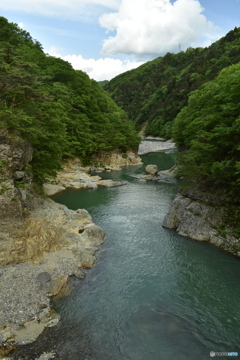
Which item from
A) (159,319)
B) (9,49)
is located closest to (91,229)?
(159,319)

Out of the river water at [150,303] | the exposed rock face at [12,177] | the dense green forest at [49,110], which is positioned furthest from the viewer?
the dense green forest at [49,110]

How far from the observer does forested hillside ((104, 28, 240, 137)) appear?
91.3m

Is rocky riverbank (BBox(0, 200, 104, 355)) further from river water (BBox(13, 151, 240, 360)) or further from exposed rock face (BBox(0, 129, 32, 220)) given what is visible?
exposed rock face (BBox(0, 129, 32, 220))

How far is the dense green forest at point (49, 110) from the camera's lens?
15.8m

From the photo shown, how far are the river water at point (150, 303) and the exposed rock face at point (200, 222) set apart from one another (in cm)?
67

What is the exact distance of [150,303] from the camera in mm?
10938

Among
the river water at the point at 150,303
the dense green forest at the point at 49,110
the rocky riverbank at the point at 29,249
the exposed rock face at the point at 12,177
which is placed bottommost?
the river water at the point at 150,303

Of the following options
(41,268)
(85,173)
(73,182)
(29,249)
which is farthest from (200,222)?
(85,173)

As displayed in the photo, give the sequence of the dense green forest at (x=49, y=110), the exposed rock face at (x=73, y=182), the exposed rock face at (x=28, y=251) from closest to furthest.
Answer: the exposed rock face at (x=28, y=251), the dense green forest at (x=49, y=110), the exposed rock face at (x=73, y=182)

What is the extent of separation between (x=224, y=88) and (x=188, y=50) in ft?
574

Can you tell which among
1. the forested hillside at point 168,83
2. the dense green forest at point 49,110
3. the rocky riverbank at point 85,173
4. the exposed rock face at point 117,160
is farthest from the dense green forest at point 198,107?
the rocky riverbank at point 85,173

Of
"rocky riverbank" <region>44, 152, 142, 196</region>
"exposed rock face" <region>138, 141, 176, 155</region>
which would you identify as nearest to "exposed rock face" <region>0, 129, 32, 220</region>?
"rocky riverbank" <region>44, 152, 142, 196</region>

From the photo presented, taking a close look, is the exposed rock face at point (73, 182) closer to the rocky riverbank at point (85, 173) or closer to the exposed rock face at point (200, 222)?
the rocky riverbank at point (85, 173)

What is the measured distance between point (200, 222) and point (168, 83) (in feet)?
380
